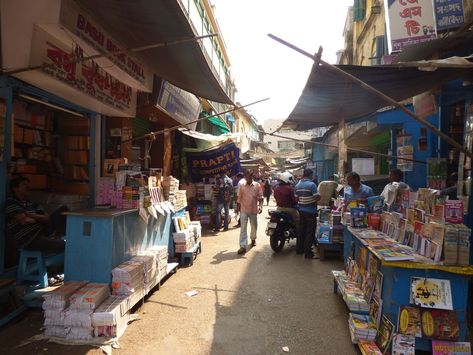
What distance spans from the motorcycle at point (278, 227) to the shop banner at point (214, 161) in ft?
9.77

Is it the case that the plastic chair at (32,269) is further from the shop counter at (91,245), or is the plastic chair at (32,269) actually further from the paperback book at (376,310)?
the paperback book at (376,310)

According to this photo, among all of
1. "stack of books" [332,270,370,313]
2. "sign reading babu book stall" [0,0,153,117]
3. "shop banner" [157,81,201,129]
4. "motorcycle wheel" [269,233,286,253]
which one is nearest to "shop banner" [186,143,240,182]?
"shop banner" [157,81,201,129]

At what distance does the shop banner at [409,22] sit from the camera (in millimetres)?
6311

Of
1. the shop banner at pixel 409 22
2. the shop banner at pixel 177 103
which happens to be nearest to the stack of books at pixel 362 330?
the shop banner at pixel 409 22

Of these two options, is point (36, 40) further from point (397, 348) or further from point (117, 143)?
point (397, 348)

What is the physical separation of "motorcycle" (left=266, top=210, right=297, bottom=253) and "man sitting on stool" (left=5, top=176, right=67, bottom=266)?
4.47 meters

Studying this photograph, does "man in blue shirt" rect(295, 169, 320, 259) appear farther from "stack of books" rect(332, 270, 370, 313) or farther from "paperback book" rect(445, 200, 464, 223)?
"paperback book" rect(445, 200, 464, 223)

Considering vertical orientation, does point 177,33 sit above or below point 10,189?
above

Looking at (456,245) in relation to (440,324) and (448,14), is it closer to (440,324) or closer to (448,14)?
(440,324)

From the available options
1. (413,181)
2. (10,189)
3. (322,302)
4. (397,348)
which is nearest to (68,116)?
(10,189)

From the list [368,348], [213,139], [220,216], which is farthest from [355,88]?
[220,216]

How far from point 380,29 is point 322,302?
11128mm

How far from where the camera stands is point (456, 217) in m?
3.00

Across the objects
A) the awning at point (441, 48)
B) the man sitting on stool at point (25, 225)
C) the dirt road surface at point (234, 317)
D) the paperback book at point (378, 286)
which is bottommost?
the dirt road surface at point (234, 317)
